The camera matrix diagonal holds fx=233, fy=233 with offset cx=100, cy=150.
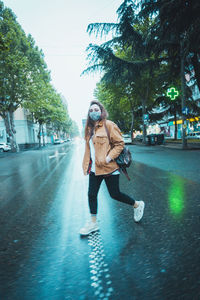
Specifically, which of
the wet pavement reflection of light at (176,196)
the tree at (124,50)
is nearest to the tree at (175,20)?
the tree at (124,50)

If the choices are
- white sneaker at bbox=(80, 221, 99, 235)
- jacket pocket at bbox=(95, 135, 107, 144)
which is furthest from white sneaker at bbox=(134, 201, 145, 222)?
jacket pocket at bbox=(95, 135, 107, 144)

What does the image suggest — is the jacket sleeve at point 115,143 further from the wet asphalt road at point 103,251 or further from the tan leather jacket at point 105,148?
the wet asphalt road at point 103,251

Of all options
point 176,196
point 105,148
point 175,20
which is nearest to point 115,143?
point 105,148

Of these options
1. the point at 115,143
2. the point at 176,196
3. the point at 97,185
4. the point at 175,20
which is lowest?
the point at 176,196

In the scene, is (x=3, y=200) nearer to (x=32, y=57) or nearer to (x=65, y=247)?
(x=65, y=247)

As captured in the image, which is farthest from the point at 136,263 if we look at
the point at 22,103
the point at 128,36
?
the point at 22,103

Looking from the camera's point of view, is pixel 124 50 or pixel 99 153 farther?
pixel 124 50

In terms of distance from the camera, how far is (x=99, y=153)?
10.2 ft

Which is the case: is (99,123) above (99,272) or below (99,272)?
above

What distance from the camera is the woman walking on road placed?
3104 millimetres

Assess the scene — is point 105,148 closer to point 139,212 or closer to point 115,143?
point 115,143

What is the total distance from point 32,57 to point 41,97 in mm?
7727

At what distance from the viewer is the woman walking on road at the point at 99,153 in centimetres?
310

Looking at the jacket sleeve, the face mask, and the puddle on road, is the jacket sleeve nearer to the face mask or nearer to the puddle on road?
the face mask
